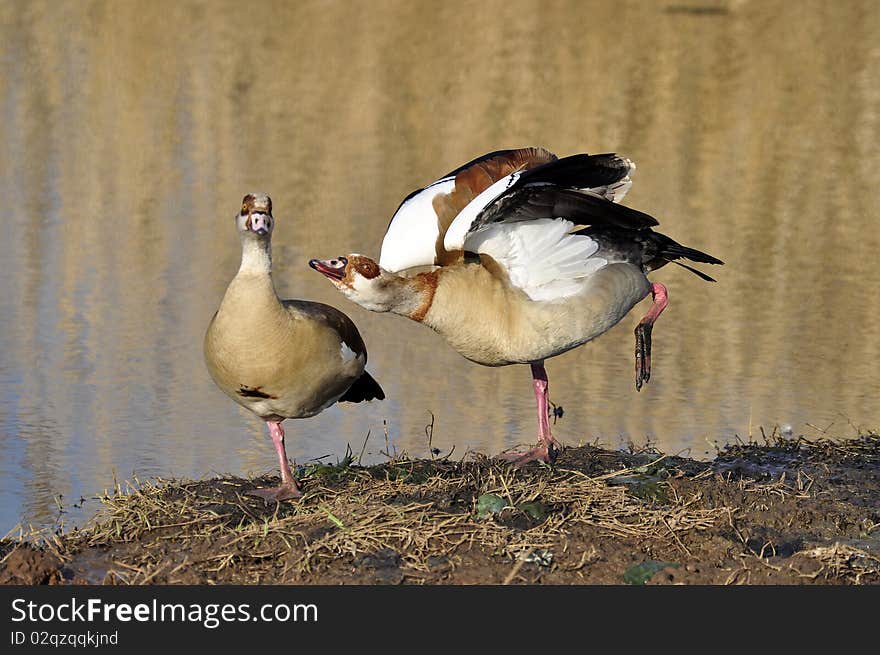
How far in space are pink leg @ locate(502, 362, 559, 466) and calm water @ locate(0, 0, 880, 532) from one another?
2.47 feet

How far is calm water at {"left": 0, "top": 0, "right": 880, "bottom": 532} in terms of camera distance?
28.1 feet

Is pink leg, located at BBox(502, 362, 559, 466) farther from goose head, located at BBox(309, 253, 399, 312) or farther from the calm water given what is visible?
goose head, located at BBox(309, 253, 399, 312)

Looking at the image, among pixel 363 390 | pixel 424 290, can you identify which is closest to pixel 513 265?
pixel 424 290

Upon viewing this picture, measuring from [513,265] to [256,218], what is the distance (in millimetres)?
1316

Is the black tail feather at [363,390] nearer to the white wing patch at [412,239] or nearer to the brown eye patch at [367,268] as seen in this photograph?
the white wing patch at [412,239]

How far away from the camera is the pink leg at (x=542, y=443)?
6.88 metres

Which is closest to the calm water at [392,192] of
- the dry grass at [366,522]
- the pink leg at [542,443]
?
the pink leg at [542,443]

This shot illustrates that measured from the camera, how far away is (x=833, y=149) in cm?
1917

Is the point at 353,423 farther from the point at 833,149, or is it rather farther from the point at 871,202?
the point at 833,149

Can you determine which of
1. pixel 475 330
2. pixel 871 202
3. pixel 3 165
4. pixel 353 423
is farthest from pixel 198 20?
pixel 475 330

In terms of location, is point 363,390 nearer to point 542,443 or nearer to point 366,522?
point 542,443

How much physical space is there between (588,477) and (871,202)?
11403 millimetres

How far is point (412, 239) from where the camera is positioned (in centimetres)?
690
